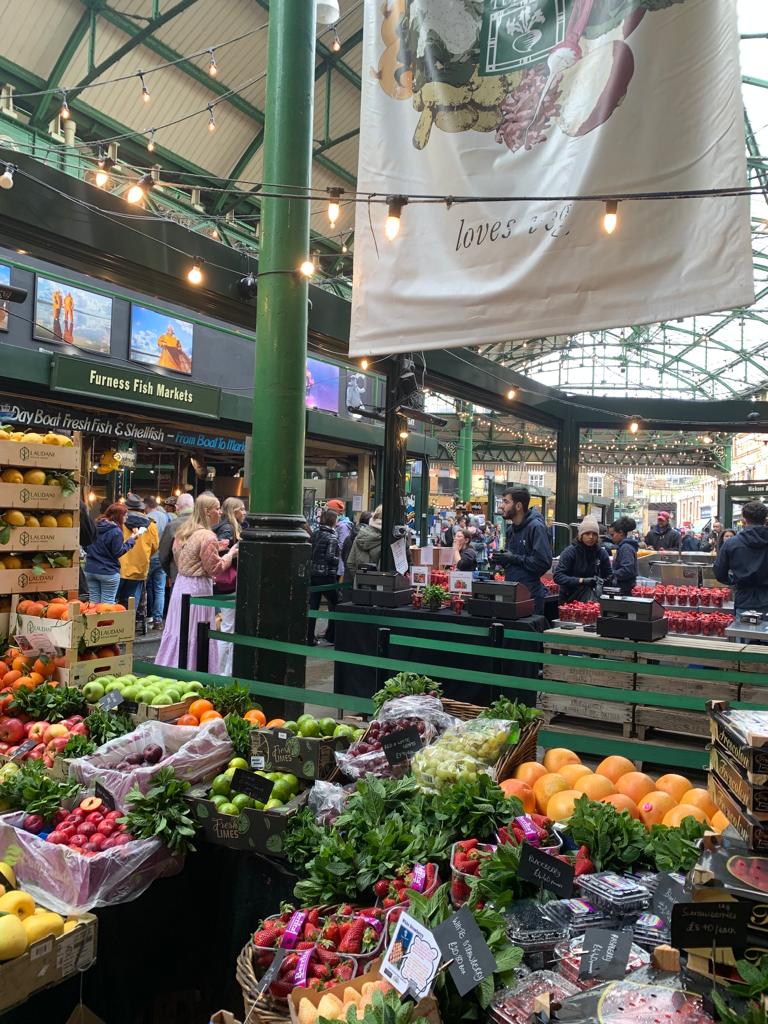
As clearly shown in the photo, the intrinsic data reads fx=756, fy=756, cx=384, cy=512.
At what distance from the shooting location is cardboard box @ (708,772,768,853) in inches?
60.7

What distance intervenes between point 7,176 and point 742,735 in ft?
17.1

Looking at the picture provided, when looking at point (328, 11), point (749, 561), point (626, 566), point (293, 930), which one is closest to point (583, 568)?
point (626, 566)

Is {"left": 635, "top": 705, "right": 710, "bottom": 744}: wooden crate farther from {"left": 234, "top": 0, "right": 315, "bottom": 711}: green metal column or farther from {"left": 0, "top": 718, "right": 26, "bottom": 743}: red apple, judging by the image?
{"left": 0, "top": 718, "right": 26, "bottom": 743}: red apple

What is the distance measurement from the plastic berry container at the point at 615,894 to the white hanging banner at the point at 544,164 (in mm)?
1785

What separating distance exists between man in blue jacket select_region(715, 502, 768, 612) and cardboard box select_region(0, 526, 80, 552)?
5556mm

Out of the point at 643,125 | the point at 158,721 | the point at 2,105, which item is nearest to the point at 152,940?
the point at 158,721

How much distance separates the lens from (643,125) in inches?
106

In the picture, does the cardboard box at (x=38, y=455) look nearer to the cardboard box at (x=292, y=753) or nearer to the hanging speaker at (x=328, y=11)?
the cardboard box at (x=292, y=753)

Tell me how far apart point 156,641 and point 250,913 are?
7.26m

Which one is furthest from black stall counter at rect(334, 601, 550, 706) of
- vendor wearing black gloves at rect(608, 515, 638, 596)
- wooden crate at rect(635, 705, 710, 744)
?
vendor wearing black gloves at rect(608, 515, 638, 596)

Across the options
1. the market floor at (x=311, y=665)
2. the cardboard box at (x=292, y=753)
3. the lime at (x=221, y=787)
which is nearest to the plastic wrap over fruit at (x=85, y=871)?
the lime at (x=221, y=787)

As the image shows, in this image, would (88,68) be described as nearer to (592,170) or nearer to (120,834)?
(592,170)

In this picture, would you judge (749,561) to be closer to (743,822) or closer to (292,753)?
(292,753)

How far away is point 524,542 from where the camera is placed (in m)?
6.73
